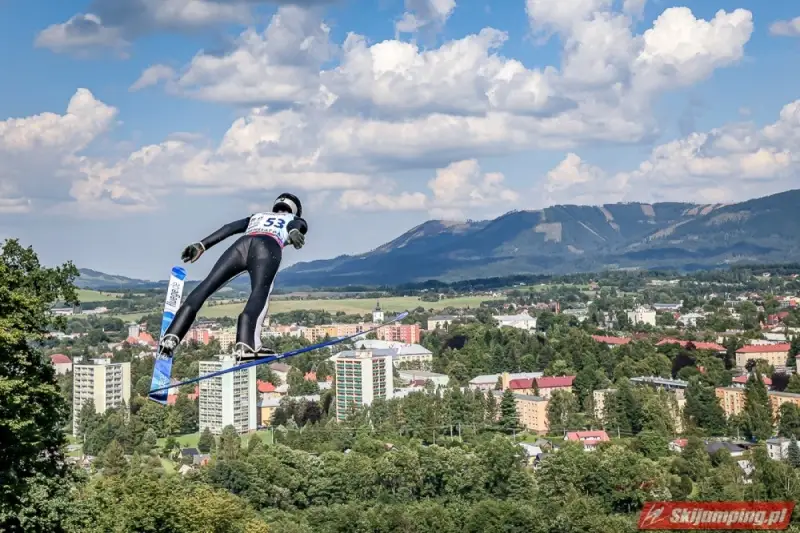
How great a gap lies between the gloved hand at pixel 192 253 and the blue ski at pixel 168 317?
118mm

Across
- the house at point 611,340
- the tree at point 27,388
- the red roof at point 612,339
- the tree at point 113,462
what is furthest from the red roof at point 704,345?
the tree at point 27,388

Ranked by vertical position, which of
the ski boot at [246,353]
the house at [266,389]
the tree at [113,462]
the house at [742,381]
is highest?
the ski boot at [246,353]

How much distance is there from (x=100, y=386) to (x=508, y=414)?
88.2 ft

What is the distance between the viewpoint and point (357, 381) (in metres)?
66.8

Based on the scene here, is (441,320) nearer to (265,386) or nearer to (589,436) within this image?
(265,386)

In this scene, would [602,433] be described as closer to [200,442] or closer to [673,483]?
[673,483]

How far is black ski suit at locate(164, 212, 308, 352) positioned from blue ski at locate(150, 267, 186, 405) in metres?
0.13

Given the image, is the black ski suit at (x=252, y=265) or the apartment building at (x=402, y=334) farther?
the apartment building at (x=402, y=334)

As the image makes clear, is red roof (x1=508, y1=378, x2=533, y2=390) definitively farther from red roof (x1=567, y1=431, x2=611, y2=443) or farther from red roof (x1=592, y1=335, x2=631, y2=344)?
red roof (x1=592, y1=335, x2=631, y2=344)

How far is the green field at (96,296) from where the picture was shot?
129 m

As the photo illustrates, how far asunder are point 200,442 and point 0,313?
144ft

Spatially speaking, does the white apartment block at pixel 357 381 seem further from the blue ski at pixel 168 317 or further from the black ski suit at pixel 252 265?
the black ski suit at pixel 252 265

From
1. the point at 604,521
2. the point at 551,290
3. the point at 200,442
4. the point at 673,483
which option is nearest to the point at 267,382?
the point at 200,442

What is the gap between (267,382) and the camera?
84.3 m
